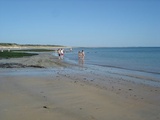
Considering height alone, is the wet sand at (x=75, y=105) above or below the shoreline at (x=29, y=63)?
above

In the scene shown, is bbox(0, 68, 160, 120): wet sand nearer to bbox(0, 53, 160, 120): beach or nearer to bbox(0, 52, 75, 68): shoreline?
bbox(0, 53, 160, 120): beach

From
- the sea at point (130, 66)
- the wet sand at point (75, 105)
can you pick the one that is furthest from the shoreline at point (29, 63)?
the wet sand at point (75, 105)

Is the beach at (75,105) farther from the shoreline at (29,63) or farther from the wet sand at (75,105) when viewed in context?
the shoreline at (29,63)

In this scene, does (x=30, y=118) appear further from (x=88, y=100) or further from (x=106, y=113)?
(x=88, y=100)

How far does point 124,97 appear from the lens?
32.5 ft

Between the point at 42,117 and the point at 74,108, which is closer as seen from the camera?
the point at 42,117

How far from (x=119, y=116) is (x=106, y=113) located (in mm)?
426

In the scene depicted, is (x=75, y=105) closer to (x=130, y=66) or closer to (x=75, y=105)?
(x=75, y=105)

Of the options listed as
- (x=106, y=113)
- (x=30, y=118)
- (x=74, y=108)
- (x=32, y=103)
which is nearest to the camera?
(x=30, y=118)

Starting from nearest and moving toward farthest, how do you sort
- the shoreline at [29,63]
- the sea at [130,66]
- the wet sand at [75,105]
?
1. the wet sand at [75,105]
2. the sea at [130,66]
3. the shoreline at [29,63]

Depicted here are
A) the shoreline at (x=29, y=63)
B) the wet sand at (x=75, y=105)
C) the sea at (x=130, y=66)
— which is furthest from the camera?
the shoreline at (x=29, y=63)

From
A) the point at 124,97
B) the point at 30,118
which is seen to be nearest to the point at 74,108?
the point at 30,118

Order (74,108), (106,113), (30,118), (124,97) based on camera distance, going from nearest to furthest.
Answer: (30,118)
(106,113)
(74,108)
(124,97)

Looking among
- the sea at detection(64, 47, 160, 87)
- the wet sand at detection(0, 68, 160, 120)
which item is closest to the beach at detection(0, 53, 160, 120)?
the wet sand at detection(0, 68, 160, 120)
